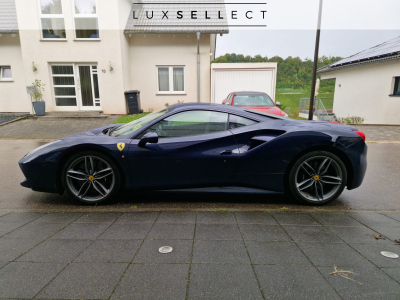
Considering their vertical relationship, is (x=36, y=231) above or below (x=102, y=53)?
below

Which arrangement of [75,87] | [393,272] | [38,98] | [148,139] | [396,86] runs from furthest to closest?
[396,86], [75,87], [38,98], [148,139], [393,272]

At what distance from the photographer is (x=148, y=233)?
2.63 m

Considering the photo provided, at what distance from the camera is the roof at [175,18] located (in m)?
13.5

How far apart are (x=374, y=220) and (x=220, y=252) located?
75.2 inches

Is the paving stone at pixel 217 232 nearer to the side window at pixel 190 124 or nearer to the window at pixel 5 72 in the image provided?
the side window at pixel 190 124

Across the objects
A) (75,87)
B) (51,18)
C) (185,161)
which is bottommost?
(185,161)

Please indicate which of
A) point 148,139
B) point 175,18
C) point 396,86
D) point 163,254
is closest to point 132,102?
point 175,18

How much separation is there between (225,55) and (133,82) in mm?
26696

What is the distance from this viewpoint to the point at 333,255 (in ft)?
7.38

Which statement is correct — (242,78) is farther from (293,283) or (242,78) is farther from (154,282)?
(154,282)

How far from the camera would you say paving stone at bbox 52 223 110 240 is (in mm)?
2566

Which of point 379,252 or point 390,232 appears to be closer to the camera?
point 379,252

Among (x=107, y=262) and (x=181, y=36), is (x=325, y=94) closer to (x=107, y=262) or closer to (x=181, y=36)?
(x=181, y=36)

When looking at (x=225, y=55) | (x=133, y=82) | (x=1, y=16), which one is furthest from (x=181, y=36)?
(x=225, y=55)
